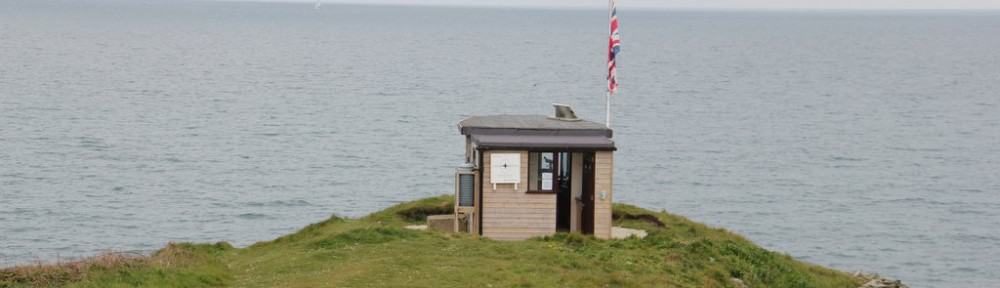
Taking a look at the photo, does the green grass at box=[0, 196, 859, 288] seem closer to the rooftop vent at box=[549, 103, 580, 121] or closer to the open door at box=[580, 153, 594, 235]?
the open door at box=[580, 153, 594, 235]

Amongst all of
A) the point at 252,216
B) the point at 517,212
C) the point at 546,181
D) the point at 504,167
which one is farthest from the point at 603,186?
the point at 252,216

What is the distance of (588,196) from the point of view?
35.0 metres

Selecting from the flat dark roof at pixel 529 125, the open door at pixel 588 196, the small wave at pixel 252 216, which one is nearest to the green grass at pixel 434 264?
the open door at pixel 588 196

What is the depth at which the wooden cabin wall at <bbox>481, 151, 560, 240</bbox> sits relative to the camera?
34.6m

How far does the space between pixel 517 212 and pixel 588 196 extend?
5.99 feet

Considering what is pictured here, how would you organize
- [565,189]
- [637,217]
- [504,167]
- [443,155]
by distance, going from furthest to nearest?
[443,155]
[637,217]
[565,189]
[504,167]

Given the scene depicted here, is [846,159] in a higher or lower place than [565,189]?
higher

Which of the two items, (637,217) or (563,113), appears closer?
(563,113)

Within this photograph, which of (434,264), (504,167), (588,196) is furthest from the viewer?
(588,196)

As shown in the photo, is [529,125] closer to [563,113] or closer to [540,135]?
[540,135]

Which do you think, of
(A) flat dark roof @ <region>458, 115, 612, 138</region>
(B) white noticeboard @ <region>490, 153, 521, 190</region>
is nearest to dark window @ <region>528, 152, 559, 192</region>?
(B) white noticeboard @ <region>490, 153, 521, 190</region>

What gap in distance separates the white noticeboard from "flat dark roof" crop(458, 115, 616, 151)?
0.23 m

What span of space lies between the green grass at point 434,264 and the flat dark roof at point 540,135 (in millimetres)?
2452

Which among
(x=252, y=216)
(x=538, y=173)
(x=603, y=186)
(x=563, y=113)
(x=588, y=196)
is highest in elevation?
(x=563, y=113)
